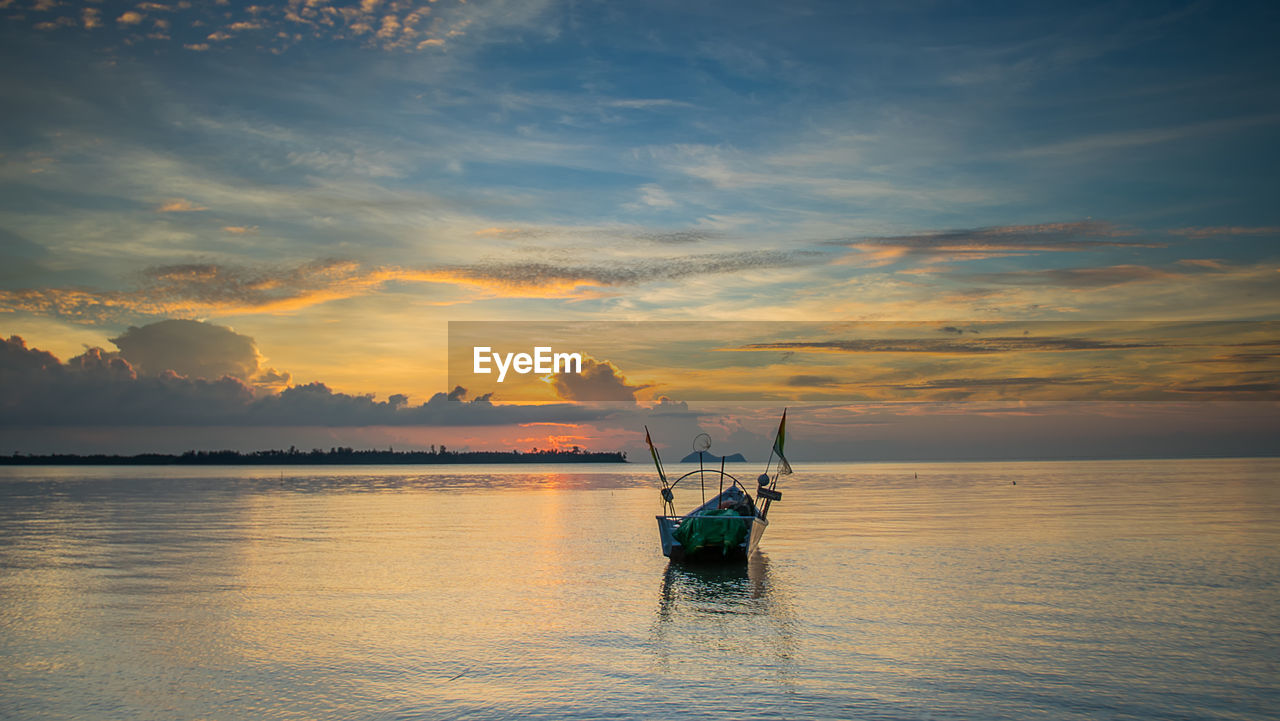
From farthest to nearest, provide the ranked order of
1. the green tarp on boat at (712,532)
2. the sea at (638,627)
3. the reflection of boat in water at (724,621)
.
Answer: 1. the green tarp on boat at (712,532)
2. the reflection of boat in water at (724,621)
3. the sea at (638,627)

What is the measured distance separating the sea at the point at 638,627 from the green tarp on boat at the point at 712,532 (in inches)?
42.1

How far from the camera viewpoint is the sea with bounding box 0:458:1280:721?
57.2 ft

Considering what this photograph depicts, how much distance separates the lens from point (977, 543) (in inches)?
1799

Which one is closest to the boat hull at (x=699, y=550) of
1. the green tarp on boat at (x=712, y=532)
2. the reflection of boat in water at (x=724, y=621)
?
the green tarp on boat at (x=712, y=532)

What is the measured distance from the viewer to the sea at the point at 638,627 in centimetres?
1742

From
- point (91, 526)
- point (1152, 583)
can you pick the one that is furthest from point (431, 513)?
point (1152, 583)

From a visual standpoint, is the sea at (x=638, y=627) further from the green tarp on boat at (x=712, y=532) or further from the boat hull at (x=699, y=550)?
the green tarp on boat at (x=712, y=532)

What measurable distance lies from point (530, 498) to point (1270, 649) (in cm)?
8489

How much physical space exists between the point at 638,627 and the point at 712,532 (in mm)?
13719

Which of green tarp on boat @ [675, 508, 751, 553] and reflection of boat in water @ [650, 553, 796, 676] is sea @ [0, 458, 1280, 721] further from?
green tarp on boat @ [675, 508, 751, 553]

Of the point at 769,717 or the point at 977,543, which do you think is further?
the point at 977,543

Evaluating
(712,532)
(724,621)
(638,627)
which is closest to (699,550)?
(712,532)

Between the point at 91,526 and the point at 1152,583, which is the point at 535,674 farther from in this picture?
the point at 91,526

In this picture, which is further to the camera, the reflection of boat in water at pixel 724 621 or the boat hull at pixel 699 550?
the boat hull at pixel 699 550
